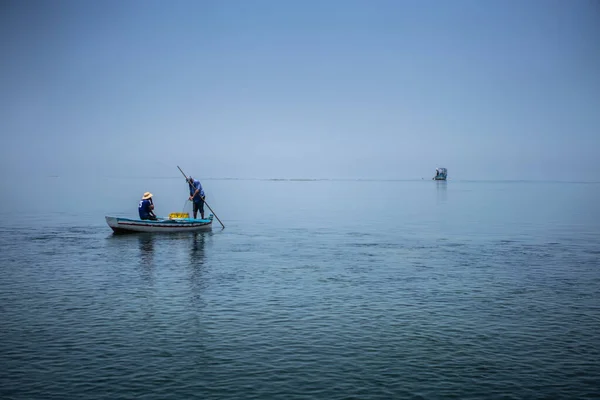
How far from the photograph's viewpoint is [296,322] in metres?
20.1

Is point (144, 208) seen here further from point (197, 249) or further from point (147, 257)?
point (147, 257)

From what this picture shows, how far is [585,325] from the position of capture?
784 inches

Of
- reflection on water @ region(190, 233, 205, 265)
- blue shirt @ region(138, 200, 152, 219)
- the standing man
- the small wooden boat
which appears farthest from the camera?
the standing man

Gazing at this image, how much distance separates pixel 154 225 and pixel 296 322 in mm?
28000

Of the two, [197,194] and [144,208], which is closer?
[144,208]

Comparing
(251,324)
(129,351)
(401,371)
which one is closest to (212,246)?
(251,324)

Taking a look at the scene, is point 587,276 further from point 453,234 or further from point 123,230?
point 123,230

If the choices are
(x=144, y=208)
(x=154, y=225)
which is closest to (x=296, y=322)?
(x=154, y=225)

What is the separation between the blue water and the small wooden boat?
5.89m

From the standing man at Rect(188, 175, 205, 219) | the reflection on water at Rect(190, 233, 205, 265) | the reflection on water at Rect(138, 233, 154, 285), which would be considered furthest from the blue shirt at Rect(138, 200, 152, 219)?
the standing man at Rect(188, 175, 205, 219)

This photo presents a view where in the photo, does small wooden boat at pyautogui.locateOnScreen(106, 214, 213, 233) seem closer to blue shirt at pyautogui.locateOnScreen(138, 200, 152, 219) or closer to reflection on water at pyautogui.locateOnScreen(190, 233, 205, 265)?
blue shirt at pyautogui.locateOnScreen(138, 200, 152, 219)

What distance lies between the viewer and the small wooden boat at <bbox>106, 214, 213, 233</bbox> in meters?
45.0

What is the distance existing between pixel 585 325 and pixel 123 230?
35030 millimetres

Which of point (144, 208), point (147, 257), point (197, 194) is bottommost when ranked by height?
point (147, 257)
